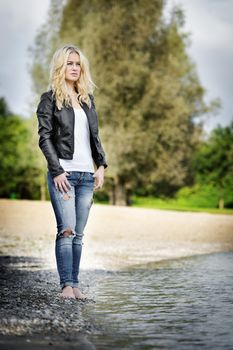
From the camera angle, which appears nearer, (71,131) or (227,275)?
(71,131)

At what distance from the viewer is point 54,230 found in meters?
18.9

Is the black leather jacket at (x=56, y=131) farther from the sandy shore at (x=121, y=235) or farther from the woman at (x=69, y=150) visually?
the sandy shore at (x=121, y=235)

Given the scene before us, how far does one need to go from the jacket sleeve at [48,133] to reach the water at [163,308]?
1.22m

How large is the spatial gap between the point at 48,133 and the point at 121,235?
11.3m

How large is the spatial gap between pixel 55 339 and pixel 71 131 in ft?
7.56

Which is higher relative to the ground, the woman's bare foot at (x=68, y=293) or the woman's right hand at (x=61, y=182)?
the woman's right hand at (x=61, y=182)

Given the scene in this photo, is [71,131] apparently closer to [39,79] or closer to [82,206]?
[82,206]

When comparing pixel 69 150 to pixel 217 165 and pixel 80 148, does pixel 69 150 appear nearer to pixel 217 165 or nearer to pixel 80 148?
pixel 80 148

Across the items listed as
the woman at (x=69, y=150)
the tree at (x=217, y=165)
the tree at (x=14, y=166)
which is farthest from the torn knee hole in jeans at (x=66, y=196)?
the tree at (x=217, y=165)

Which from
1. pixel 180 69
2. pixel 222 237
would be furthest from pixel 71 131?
pixel 180 69

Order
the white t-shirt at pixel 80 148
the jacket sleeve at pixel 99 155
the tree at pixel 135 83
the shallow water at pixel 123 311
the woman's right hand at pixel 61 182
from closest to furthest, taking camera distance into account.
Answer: the shallow water at pixel 123 311
the woman's right hand at pixel 61 182
the white t-shirt at pixel 80 148
the jacket sleeve at pixel 99 155
the tree at pixel 135 83

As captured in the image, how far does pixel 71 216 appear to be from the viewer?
21.0 feet

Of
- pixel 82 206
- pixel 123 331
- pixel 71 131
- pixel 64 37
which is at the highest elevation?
pixel 64 37

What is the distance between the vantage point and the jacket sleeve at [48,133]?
20.5 ft
